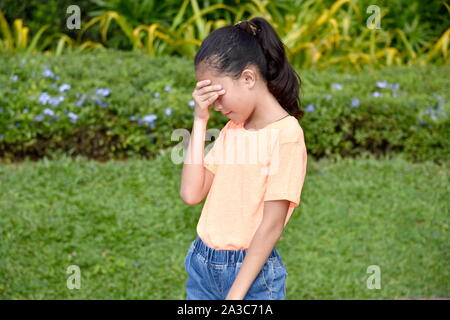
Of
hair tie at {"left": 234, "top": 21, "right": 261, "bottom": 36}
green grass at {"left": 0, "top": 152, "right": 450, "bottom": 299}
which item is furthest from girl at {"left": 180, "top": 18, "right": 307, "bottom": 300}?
green grass at {"left": 0, "top": 152, "right": 450, "bottom": 299}

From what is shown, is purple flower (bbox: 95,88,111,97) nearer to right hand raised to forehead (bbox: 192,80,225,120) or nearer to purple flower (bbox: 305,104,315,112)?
purple flower (bbox: 305,104,315,112)

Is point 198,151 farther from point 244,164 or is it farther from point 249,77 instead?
point 249,77

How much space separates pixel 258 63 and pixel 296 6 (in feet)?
17.9

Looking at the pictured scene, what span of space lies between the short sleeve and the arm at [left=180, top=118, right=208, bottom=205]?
0.23 metres

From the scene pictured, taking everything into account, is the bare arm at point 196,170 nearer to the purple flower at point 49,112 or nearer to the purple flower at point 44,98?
the purple flower at point 49,112

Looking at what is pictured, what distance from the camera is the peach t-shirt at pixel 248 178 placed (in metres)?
1.77

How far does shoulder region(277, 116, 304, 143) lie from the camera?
5.82 feet

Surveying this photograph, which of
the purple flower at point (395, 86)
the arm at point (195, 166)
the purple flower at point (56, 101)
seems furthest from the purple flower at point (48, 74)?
the arm at point (195, 166)

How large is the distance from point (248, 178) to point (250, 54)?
0.34m

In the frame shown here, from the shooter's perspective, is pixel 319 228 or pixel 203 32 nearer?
pixel 319 228

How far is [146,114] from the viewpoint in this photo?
508cm
